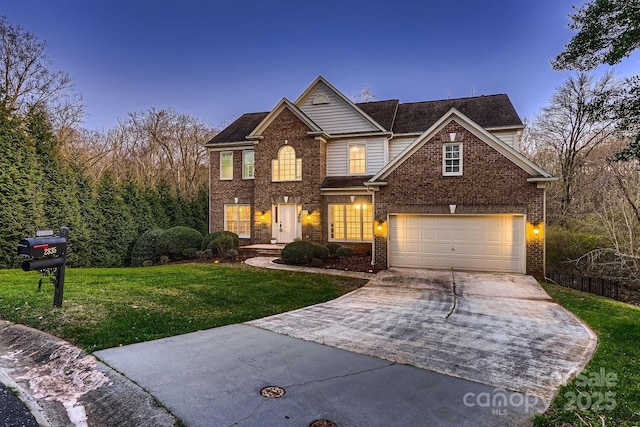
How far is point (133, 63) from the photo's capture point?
33469 millimetres

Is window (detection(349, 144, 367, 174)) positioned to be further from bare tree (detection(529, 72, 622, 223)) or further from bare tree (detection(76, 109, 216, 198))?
bare tree (detection(76, 109, 216, 198))

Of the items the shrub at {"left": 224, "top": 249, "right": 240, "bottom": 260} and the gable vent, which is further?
the gable vent

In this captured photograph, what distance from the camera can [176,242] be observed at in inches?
634

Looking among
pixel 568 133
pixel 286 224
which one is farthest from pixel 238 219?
pixel 568 133

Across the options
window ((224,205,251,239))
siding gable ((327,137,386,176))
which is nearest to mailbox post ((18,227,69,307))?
window ((224,205,251,239))

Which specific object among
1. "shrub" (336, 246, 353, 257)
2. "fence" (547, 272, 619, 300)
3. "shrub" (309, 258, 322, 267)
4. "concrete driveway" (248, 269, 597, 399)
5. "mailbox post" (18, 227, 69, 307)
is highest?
"mailbox post" (18, 227, 69, 307)

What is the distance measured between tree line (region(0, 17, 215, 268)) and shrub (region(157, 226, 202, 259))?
1741 millimetres

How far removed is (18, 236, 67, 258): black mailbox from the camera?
218 inches

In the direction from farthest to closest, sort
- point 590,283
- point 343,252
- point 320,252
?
point 343,252, point 320,252, point 590,283

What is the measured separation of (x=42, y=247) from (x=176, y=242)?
35.0 feet

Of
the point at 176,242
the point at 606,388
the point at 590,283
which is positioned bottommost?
the point at 590,283

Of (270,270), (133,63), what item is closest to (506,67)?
(270,270)

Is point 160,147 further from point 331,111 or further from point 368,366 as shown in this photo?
point 368,366

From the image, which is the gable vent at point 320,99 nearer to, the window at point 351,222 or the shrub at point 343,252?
the window at point 351,222
